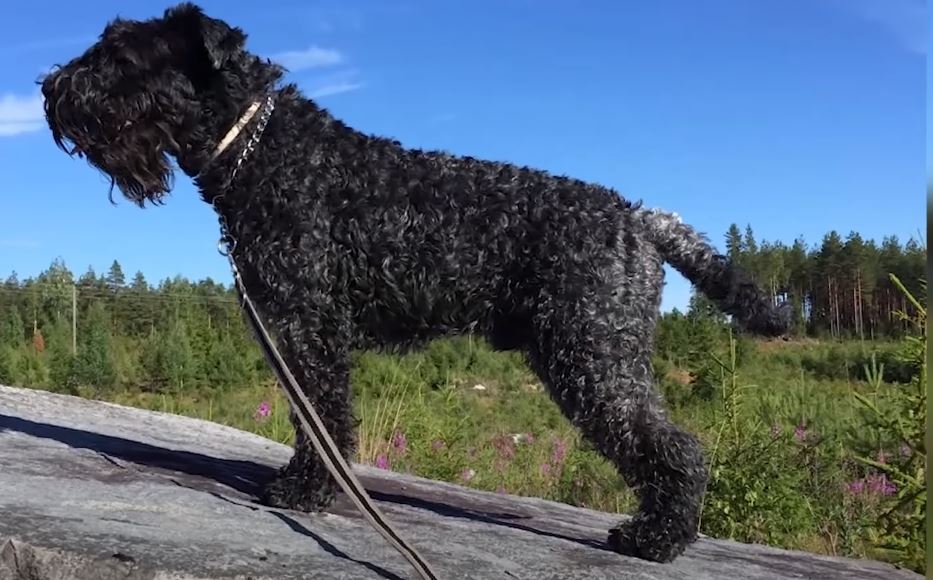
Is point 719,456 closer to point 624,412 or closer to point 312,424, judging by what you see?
point 624,412

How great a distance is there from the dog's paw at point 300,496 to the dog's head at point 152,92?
5.70 feet

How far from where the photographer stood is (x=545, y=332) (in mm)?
4258

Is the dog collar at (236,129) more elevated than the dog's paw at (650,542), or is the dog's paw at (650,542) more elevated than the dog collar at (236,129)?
the dog collar at (236,129)

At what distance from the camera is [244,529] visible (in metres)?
3.80

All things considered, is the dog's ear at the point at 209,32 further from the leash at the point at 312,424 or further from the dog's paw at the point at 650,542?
the dog's paw at the point at 650,542

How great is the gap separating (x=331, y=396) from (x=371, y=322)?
49 cm

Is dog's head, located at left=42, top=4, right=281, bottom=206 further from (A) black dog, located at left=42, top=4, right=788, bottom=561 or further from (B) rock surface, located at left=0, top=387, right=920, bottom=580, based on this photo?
(B) rock surface, located at left=0, top=387, right=920, bottom=580

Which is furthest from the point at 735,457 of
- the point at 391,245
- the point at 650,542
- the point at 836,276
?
the point at 836,276

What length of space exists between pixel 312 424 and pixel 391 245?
3.42ft

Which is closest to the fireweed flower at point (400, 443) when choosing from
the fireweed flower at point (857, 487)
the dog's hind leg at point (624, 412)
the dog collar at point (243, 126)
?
the fireweed flower at point (857, 487)

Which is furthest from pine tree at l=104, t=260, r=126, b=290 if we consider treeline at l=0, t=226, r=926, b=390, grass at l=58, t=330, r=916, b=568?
grass at l=58, t=330, r=916, b=568

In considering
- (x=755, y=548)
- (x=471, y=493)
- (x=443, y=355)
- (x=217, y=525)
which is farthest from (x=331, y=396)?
(x=443, y=355)

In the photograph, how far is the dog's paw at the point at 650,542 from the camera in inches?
165

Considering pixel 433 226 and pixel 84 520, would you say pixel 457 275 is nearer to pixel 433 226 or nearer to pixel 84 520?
pixel 433 226
